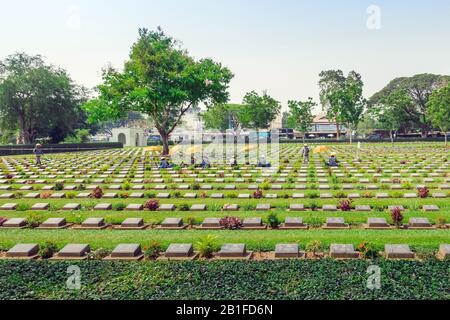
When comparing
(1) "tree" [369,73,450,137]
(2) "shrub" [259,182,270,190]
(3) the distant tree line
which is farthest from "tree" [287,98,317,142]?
(2) "shrub" [259,182,270,190]

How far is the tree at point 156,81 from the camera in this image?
36.7 m

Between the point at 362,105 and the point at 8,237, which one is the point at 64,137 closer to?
the point at 362,105

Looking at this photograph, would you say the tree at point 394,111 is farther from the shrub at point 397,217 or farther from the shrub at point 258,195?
the shrub at point 397,217

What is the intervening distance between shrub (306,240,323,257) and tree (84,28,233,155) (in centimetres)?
2729

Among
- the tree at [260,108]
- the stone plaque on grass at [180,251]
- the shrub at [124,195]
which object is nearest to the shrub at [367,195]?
the shrub at [124,195]

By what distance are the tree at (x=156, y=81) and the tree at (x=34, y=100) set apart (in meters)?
25.7

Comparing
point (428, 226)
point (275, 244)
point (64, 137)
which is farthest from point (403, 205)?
point (64, 137)

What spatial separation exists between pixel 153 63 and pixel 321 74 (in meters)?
65.9

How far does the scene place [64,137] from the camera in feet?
221

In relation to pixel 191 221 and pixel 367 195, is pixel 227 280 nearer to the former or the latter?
pixel 191 221

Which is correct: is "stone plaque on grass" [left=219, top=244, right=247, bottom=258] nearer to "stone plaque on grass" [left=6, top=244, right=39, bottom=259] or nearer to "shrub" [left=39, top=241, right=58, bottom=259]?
"shrub" [left=39, top=241, right=58, bottom=259]

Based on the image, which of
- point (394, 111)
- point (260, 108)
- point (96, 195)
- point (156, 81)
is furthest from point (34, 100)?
point (394, 111)

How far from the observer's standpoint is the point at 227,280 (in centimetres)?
854

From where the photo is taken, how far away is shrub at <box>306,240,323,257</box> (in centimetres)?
1038
